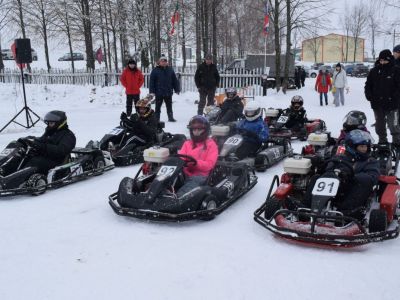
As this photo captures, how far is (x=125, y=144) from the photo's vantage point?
8500mm

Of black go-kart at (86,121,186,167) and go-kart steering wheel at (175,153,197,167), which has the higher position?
go-kart steering wheel at (175,153,197,167)

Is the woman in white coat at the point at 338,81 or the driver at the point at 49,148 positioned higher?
the woman in white coat at the point at 338,81

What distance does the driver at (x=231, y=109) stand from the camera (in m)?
10.4

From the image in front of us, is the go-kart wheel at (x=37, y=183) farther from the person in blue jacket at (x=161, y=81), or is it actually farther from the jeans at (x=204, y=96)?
the jeans at (x=204, y=96)

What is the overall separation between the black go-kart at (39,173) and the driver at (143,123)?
1.18m

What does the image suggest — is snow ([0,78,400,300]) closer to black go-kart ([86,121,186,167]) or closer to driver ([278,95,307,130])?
black go-kart ([86,121,186,167])

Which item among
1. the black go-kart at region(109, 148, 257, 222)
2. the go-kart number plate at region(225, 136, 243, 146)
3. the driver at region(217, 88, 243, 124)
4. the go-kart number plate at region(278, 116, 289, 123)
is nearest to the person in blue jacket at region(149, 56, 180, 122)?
the driver at region(217, 88, 243, 124)

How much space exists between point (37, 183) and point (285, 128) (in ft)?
19.6

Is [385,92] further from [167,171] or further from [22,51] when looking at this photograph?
[22,51]

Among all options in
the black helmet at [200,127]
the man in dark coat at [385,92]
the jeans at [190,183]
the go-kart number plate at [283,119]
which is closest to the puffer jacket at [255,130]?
the black helmet at [200,127]

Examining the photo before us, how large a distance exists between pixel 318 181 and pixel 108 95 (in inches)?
581

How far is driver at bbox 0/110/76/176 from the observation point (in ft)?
21.0

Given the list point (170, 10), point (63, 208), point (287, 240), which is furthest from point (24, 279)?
point (170, 10)

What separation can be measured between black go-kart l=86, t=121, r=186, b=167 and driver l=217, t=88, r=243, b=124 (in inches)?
83.3
